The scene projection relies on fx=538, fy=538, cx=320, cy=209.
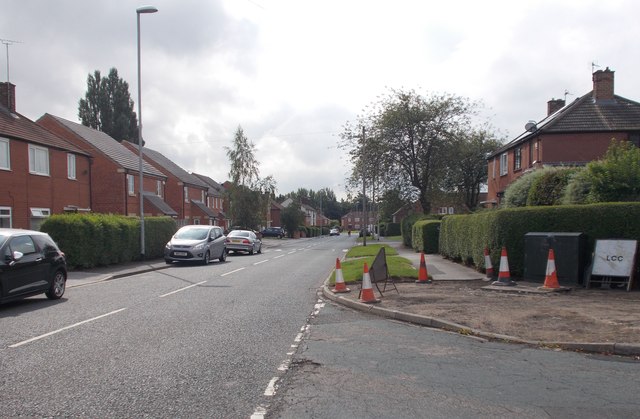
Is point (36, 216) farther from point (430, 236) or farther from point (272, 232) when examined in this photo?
point (272, 232)

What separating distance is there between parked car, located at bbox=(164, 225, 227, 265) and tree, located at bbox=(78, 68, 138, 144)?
156 feet

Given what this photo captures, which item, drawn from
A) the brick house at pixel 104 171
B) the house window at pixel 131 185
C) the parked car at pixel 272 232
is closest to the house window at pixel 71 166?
the brick house at pixel 104 171

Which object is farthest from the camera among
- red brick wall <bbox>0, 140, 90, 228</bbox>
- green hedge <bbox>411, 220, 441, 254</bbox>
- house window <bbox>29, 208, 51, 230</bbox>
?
green hedge <bbox>411, 220, 441, 254</bbox>

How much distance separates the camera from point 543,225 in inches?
542

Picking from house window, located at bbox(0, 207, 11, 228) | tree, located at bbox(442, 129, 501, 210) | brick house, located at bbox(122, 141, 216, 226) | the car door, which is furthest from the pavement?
tree, located at bbox(442, 129, 501, 210)

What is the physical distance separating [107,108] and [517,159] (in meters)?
52.8

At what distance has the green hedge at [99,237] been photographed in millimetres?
18828

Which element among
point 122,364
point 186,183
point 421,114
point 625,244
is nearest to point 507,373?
point 122,364

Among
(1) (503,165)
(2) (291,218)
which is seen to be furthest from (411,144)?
(2) (291,218)

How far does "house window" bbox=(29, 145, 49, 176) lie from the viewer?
26828 millimetres

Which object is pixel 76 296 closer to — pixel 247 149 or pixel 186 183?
pixel 186 183

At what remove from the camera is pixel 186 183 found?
171 feet

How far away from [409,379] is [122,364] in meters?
3.27

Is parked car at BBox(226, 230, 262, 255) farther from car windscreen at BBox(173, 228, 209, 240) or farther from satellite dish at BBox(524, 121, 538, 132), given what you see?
satellite dish at BBox(524, 121, 538, 132)
